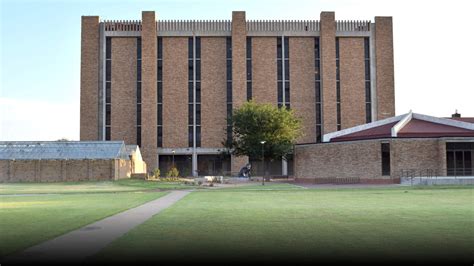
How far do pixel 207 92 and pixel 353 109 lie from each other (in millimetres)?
23804

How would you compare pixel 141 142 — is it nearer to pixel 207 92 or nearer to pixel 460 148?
pixel 207 92

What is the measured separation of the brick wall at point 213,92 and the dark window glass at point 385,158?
1597 inches

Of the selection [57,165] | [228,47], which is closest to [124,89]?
[228,47]

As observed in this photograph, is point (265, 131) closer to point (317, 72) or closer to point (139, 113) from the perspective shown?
point (317, 72)

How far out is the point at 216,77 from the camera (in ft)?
294

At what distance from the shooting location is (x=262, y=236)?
528 inches

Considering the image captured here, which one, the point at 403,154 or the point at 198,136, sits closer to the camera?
the point at 403,154

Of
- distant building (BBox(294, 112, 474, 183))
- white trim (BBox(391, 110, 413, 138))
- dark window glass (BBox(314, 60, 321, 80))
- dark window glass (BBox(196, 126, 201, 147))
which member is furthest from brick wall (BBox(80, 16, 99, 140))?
white trim (BBox(391, 110, 413, 138))

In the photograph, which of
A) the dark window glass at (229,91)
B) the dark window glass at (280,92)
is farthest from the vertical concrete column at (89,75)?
the dark window glass at (280,92)

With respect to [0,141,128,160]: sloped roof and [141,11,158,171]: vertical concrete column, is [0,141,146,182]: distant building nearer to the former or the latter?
[0,141,128,160]: sloped roof

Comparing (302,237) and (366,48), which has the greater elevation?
(366,48)

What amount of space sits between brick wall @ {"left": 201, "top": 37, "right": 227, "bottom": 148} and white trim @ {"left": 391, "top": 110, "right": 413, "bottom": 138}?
122 ft

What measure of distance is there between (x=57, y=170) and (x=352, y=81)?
49.2 metres

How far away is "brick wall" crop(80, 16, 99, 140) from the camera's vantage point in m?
88.2
